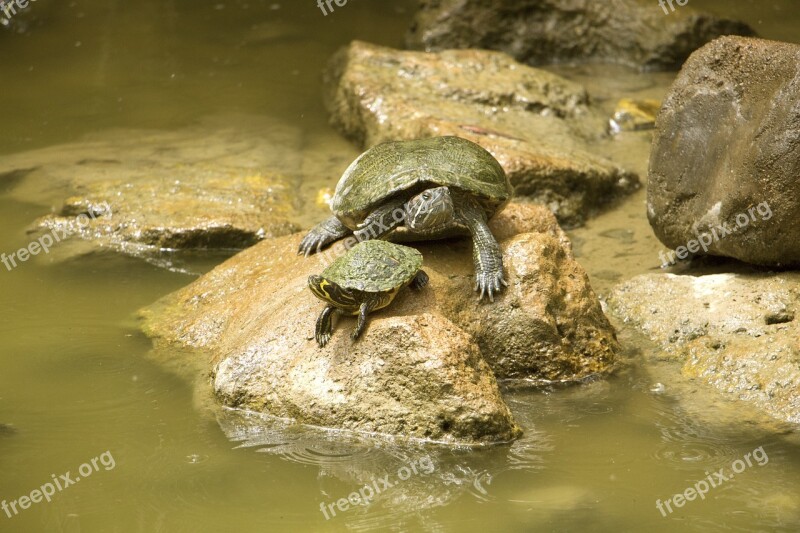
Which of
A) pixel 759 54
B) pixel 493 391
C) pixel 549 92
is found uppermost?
pixel 759 54

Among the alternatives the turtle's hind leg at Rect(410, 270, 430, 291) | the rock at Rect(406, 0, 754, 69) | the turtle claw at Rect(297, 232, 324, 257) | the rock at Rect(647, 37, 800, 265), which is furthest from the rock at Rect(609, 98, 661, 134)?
the turtle's hind leg at Rect(410, 270, 430, 291)

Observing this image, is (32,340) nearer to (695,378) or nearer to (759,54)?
(695,378)

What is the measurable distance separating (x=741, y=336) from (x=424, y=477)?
2122 millimetres

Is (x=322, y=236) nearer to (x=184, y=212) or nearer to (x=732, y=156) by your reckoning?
(x=184, y=212)

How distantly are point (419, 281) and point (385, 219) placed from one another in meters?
0.47

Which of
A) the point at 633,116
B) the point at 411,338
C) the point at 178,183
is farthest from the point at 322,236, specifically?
the point at 633,116

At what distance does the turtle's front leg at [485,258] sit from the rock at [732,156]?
60.3 inches

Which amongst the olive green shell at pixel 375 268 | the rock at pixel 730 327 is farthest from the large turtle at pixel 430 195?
the rock at pixel 730 327

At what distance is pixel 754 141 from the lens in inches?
206

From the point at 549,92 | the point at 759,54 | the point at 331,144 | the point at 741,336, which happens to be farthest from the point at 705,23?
the point at 741,336

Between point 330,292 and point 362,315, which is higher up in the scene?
point 330,292

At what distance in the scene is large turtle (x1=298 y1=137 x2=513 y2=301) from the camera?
4906 millimetres

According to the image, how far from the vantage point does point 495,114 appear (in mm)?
8359

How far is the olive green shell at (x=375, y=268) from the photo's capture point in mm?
4445
